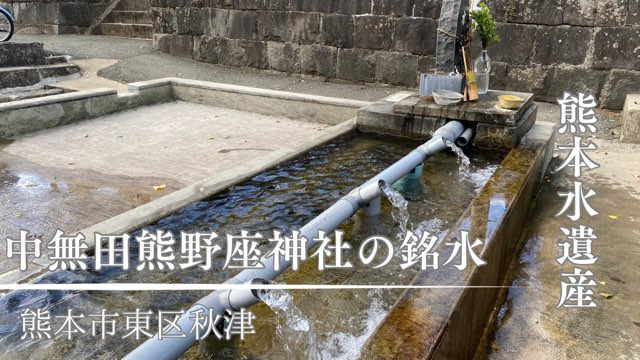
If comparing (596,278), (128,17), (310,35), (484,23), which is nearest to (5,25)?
(128,17)

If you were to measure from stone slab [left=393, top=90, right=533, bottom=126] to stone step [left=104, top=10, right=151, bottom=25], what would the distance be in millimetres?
10700

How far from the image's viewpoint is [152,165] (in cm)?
545

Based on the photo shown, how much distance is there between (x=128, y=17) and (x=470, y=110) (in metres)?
12.2

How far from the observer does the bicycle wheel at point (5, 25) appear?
10328 millimetres

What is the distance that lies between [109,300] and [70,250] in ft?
1.29

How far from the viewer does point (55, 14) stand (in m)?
14.1

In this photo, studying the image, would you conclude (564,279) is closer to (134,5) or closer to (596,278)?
(596,278)

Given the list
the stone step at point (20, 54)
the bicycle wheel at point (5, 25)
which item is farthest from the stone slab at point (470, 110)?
the bicycle wheel at point (5, 25)

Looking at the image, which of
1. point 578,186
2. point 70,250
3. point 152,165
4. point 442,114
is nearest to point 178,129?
point 152,165

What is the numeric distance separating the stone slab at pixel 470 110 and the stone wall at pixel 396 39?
2522mm

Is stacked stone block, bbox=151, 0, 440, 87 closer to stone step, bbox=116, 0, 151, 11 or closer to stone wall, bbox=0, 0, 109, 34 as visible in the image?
stone step, bbox=116, 0, 151, 11

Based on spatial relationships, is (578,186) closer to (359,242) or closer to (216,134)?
(359,242)

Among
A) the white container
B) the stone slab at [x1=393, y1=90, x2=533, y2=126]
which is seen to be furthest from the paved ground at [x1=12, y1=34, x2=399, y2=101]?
the white container

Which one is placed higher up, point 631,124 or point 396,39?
point 396,39
